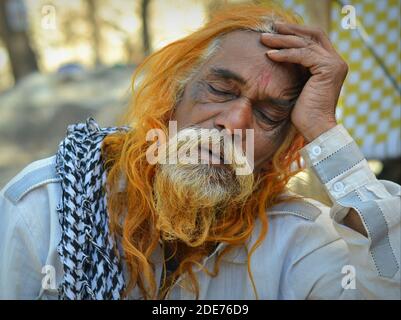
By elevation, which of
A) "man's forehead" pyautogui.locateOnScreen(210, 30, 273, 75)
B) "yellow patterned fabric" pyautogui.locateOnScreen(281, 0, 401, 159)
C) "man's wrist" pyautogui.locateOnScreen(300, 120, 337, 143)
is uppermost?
"yellow patterned fabric" pyautogui.locateOnScreen(281, 0, 401, 159)

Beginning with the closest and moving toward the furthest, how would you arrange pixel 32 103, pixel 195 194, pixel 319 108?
pixel 195 194 → pixel 319 108 → pixel 32 103

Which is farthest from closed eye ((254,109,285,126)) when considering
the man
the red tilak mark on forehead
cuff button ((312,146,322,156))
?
cuff button ((312,146,322,156))

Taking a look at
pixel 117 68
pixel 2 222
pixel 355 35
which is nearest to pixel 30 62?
pixel 117 68

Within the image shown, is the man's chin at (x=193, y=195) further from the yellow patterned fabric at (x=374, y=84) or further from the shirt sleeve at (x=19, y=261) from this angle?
the yellow patterned fabric at (x=374, y=84)

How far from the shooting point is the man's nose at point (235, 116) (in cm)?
262

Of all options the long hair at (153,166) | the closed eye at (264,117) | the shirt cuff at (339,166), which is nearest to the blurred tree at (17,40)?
the long hair at (153,166)

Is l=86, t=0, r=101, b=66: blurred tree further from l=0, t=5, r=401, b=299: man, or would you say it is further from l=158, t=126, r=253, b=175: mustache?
l=158, t=126, r=253, b=175: mustache

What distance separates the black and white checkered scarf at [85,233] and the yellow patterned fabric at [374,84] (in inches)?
148

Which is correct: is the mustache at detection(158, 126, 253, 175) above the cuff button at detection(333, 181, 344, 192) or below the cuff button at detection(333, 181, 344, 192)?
above

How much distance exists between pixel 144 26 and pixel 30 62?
1959 mm

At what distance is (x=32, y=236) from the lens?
2.60m

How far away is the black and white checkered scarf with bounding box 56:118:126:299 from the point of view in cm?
254

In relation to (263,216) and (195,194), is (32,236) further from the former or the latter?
(263,216)

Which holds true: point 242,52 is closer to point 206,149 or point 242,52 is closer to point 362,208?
point 206,149
